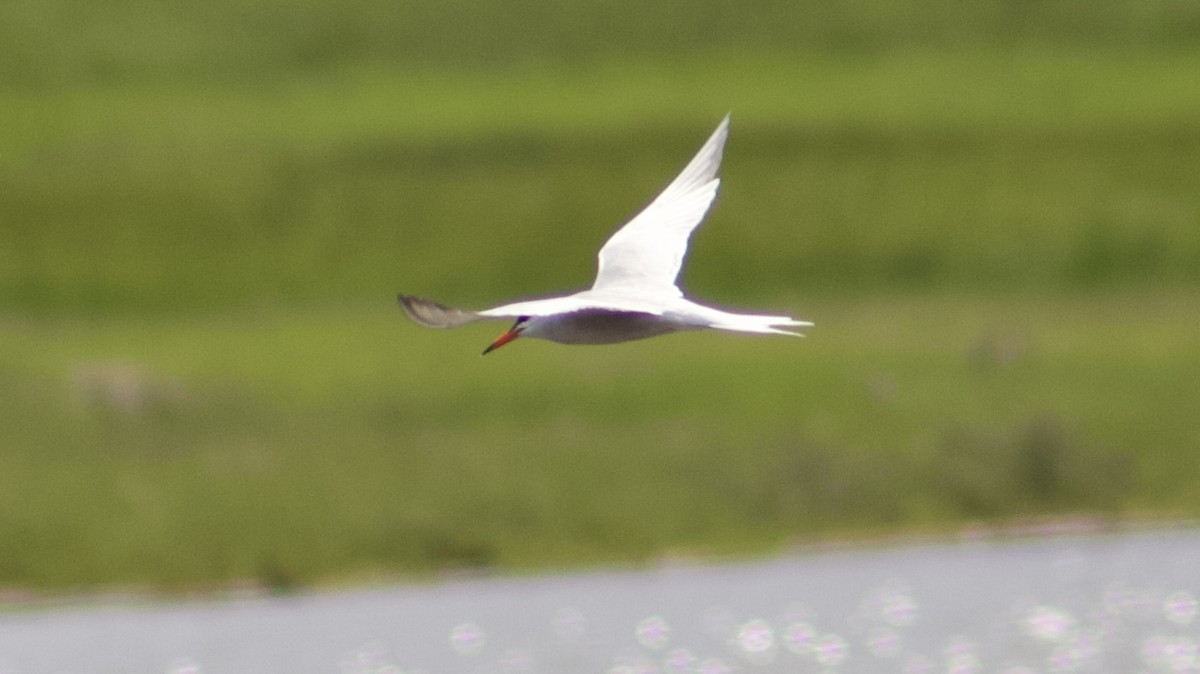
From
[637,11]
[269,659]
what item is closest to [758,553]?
[269,659]

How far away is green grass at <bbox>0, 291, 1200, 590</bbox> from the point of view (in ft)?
86.5

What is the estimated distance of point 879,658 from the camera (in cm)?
2325

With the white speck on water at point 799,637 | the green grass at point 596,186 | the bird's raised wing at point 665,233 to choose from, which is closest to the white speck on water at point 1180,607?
the white speck on water at point 799,637

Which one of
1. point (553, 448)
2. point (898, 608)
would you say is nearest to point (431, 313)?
point (898, 608)

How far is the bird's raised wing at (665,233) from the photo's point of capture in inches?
554

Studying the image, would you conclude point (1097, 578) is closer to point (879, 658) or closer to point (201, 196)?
point (879, 658)

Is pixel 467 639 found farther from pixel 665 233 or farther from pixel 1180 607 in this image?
pixel 665 233

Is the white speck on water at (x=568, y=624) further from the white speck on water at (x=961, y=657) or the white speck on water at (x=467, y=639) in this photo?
the white speck on water at (x=961, y=657)

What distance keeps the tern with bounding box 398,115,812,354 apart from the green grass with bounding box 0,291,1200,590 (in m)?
11.6

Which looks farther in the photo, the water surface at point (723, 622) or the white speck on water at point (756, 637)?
the white speck on water at point (756, 637)

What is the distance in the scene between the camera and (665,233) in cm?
1474

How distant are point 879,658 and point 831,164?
18169mm

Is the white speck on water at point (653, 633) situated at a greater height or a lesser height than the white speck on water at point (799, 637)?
greater

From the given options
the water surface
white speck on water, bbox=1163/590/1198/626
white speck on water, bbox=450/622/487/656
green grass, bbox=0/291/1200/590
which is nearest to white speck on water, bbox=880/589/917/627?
the water surface
